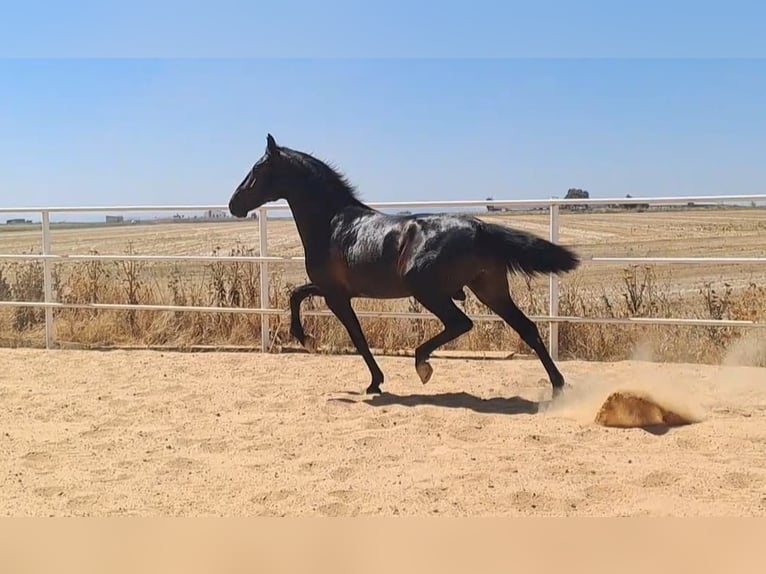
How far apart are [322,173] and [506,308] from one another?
2.03m

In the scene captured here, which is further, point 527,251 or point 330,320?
point 330,320

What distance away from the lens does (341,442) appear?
461cm

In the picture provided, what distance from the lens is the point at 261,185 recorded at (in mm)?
6551

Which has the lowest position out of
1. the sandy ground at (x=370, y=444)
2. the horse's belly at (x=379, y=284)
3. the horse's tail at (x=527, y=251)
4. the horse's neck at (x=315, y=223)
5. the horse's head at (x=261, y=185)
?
the sandy ground at (x=370, y=444)

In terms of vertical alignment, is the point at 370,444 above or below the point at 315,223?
below

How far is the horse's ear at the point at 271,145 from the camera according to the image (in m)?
6.32

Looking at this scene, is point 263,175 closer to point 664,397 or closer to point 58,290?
point 664,397

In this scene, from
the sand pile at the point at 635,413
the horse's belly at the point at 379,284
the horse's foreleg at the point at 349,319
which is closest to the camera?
the sand pile at the point at 635,413

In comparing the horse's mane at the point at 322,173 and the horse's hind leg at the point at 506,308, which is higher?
the horse's mane at the point at 322,173

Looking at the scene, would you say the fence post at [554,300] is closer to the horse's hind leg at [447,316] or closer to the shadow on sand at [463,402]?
the shadow on sand at [463,402]

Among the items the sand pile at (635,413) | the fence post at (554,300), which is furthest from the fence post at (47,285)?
the sand pile at (635,413)

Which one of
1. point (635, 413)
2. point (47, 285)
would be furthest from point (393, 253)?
point (47, 285)

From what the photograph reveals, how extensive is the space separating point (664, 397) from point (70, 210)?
280 inches

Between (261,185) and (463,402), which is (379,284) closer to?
(463,402)
